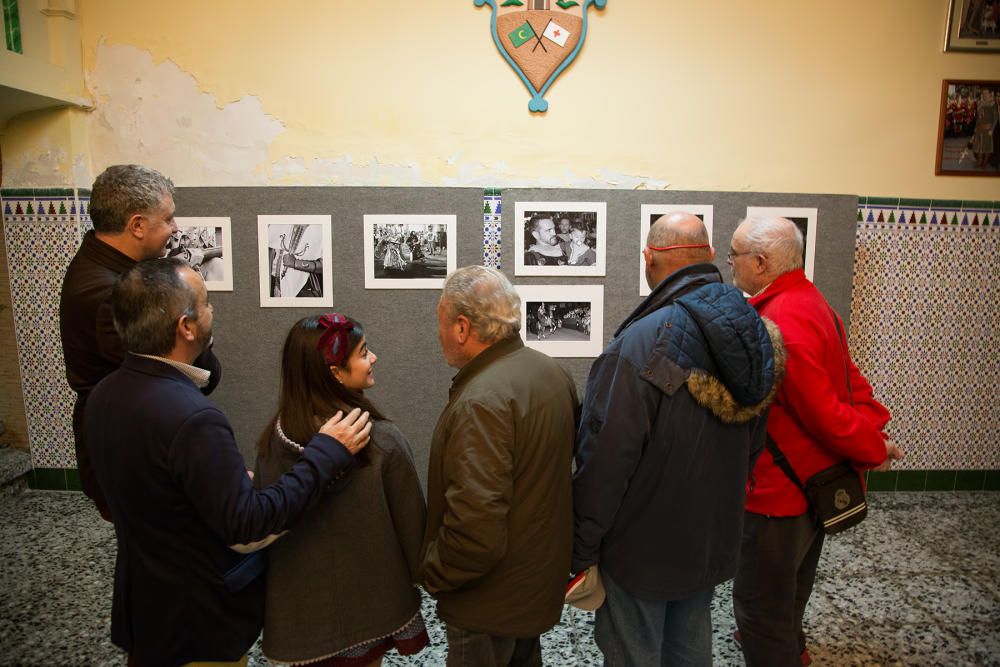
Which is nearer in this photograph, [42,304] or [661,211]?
[661,211]

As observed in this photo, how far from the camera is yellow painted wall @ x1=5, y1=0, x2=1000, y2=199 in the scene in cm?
374

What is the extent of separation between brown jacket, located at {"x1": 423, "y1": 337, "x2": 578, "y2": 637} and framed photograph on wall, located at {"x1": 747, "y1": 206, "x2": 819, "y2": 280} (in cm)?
286

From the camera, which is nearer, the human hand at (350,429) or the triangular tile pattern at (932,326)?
the human hand at (350,429)

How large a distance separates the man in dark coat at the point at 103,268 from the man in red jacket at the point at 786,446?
2089 mm

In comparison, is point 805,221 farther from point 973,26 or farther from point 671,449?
point 671,449

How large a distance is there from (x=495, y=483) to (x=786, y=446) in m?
1.22

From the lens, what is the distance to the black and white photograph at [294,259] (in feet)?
12.2

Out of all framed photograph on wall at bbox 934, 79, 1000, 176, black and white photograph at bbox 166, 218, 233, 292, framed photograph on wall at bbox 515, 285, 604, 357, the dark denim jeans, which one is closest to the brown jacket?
the dark denim jeans

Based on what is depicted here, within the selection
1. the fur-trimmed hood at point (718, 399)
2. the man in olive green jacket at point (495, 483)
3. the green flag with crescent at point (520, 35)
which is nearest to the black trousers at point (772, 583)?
the fur-trimmed hood at point (718, 399)

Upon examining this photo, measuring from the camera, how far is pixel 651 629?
1754 millimetres

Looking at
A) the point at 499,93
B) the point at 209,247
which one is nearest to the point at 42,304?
the point at 209,247

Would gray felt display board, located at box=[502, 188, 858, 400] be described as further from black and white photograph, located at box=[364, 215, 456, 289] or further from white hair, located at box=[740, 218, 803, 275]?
white hair, located at box=[740, 218, 803, 275]

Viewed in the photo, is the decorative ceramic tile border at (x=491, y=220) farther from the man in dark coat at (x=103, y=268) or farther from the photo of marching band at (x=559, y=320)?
the man in dark coat at (x=103, y=268)

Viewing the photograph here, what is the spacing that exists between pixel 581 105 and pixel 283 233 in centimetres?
217
